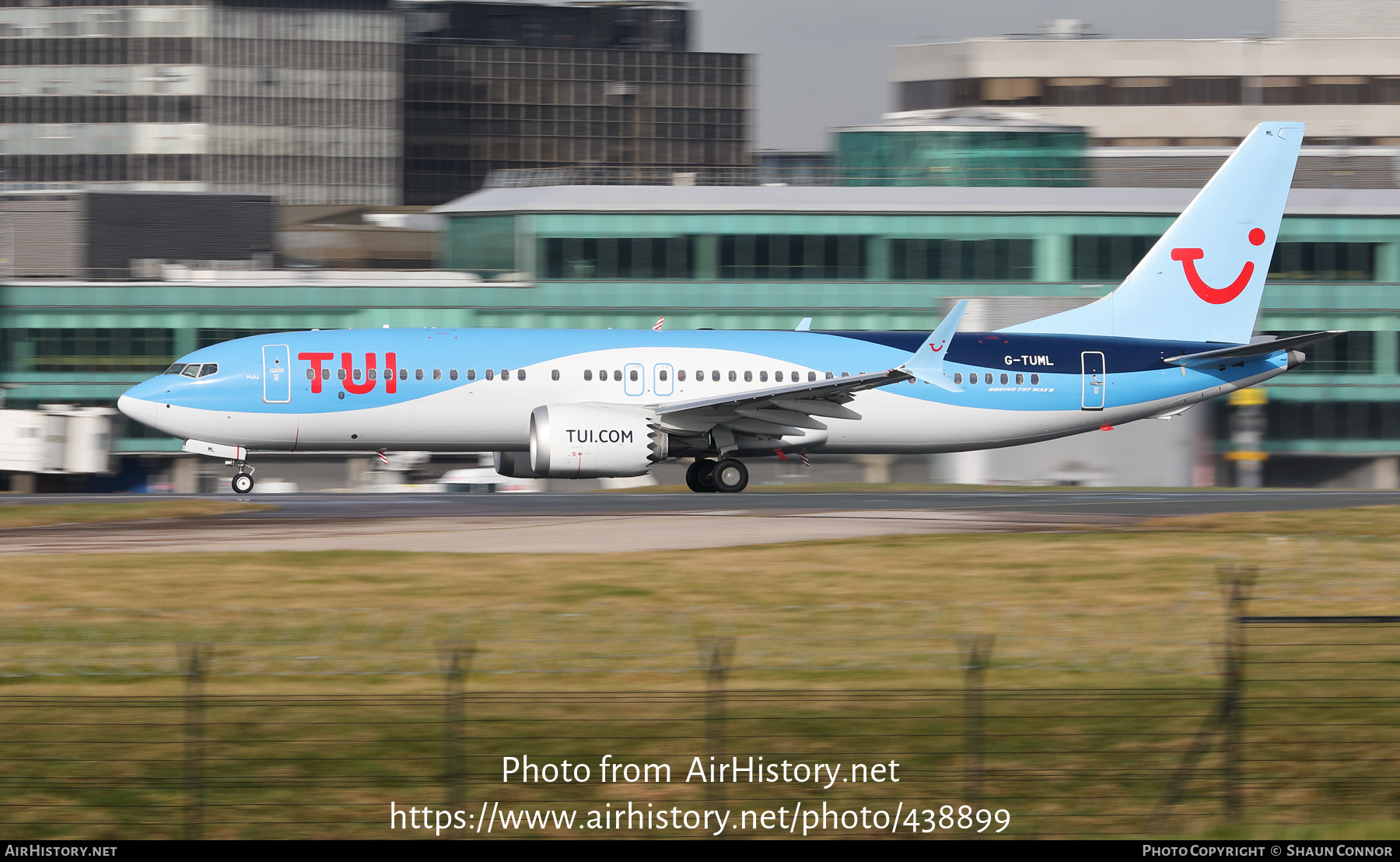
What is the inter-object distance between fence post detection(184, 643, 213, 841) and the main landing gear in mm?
27524

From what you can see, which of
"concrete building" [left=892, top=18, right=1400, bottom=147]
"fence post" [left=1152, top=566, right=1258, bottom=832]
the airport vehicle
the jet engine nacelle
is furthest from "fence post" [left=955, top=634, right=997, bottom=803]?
"concrete building" [left=892, top=18, right=1400, bottom=147]

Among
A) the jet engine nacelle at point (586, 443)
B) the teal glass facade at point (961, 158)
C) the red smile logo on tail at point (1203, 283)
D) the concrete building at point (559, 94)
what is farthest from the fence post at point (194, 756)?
the concrete building at point (559, 94)

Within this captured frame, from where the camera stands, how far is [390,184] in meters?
161

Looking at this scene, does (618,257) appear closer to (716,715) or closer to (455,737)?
(716,715)

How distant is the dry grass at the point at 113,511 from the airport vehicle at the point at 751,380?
13.1 feet

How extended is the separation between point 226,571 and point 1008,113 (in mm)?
74249

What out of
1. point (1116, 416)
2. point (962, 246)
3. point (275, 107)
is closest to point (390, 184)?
point (275, 107)

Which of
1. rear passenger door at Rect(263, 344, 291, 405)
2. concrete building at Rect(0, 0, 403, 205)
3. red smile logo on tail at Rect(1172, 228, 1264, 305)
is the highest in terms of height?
concrete building at Rect(0, 0, 403, 205)

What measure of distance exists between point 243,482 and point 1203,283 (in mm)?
26192

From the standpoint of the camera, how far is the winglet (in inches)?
1519

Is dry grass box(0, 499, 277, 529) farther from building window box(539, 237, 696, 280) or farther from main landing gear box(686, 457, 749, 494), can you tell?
building window box(539, 237, 696, 280)

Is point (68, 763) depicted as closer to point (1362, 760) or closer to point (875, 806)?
point (875, 806)

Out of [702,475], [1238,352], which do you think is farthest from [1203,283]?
[702,475]

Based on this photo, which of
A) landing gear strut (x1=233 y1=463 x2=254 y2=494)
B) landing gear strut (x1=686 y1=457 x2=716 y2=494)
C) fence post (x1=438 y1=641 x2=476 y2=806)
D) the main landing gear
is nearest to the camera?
fence post (x1=438 y1=641 x2=476 y2=806)
